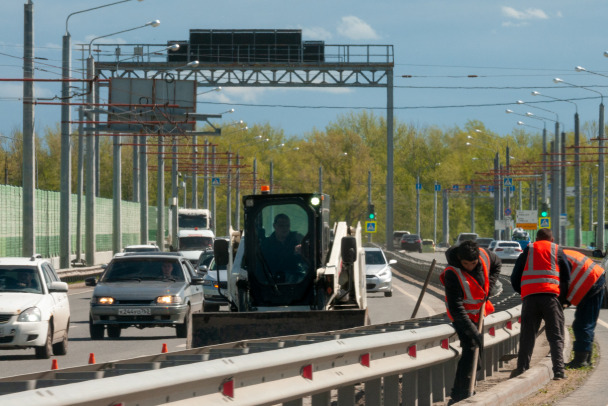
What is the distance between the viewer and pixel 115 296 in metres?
21.1

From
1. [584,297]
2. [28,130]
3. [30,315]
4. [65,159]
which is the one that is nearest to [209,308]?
[30,315]

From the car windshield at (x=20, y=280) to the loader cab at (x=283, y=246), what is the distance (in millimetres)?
3817

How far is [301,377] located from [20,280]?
10.7m

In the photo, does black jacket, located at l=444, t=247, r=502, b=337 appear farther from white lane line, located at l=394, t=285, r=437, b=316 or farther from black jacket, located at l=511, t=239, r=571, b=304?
white lane line, located at l=394, t=285, r=437, b=316

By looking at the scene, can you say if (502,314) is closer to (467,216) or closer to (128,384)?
(128,384)

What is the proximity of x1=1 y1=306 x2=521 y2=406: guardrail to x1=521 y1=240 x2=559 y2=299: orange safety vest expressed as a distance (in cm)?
65

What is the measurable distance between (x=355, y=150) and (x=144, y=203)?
65.5 meters

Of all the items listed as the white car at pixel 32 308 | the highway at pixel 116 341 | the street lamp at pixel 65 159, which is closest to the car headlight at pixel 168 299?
the highway at pixel 116 341

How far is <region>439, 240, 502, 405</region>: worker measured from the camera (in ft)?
36.3

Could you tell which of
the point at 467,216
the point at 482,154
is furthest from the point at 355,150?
the point at 467,216

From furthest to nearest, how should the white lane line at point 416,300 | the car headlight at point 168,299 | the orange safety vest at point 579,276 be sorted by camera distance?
the white lane line at point 416,300
the car headlight at point 168,299
the orange safety vest at point 579,276

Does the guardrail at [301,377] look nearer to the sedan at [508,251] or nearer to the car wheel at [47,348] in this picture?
the car wheel at [47,348]

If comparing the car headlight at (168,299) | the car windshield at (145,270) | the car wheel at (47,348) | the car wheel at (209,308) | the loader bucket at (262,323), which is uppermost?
the car windshield at (145,270)

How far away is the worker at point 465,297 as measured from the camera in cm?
1106
